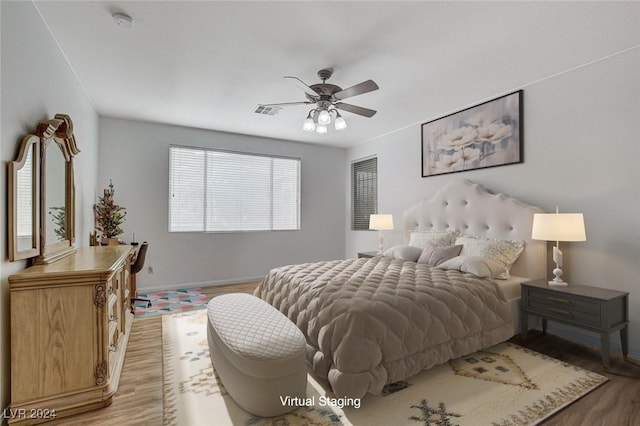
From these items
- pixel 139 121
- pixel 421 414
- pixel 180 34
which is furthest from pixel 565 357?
pixel 139 121

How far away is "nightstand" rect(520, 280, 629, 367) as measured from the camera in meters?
2.34

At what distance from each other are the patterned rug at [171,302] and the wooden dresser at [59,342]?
1.87m

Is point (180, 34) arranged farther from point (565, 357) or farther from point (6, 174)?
point (565, 357)

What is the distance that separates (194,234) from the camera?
4.98 m

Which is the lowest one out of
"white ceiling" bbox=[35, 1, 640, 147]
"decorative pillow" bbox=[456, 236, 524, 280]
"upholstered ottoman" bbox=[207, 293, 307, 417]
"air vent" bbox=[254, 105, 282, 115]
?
"upholstered ottoman" bbox=[207, 293, 307, 417]

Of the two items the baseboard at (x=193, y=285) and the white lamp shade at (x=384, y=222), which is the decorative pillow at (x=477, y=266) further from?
the baseboard at (x=193, y=285)

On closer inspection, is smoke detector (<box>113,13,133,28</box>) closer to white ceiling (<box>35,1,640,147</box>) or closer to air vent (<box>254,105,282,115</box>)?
white ceiling (<box>35,1,640,147</box>)

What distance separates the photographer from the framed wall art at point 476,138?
3418 millimetres

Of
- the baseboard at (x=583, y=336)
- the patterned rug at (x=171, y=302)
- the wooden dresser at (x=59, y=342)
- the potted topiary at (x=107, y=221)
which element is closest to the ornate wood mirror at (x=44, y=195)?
the wooden dresser at (x=59, y=342)

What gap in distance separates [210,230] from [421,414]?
4.21m

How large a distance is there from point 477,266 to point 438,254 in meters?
0.61

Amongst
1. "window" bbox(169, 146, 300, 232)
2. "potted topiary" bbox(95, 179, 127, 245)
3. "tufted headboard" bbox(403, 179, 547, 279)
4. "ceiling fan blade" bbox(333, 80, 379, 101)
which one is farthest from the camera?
"window" bbox(169, 146, 300, 232)

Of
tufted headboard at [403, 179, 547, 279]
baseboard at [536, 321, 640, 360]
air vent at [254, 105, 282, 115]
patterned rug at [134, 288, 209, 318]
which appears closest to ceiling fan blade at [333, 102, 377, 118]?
air vent at [254, 105, 282, 115]

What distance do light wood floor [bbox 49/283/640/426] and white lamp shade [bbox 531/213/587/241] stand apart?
0.99m
